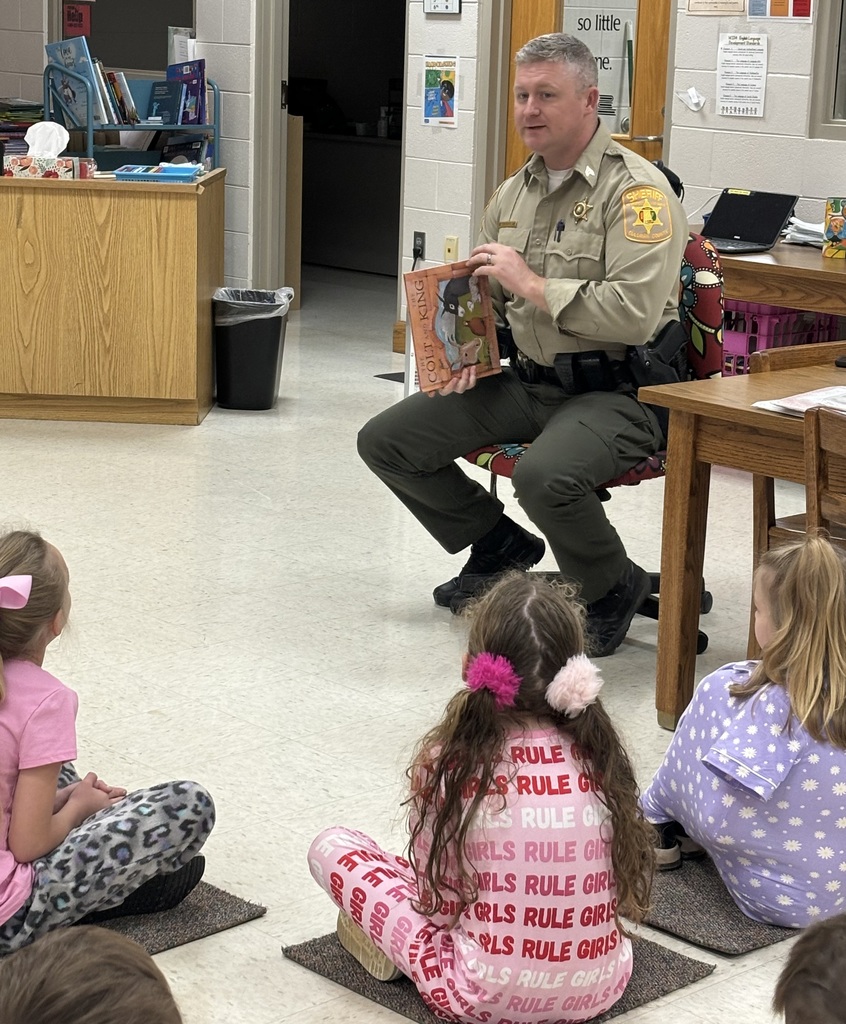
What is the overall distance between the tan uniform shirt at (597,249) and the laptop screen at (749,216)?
185 cm

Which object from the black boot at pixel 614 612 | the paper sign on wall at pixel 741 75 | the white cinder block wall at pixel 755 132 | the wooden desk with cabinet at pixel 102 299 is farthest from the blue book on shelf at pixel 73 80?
the black boot at pixel 614 612

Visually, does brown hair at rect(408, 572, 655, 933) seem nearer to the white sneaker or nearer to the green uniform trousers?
the white sneaker

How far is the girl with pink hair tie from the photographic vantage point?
6.40ft

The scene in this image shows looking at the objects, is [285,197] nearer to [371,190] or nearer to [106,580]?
[371,190]

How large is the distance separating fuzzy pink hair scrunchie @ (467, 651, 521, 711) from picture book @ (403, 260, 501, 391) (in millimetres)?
1756

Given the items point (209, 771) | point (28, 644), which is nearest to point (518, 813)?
point (28, 644)

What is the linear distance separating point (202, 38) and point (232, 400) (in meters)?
2.58

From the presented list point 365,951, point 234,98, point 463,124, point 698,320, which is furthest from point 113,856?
point 234,98

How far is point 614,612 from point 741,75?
2806 mm

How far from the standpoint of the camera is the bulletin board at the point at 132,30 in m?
9.24

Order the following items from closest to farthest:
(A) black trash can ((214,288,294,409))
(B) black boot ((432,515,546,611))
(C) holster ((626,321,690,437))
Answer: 1. (C) holster ((626,321,690,437))
2. (B) black boot ((432,515,546,611))
3. (A) black trash can ((214,288,294,409))

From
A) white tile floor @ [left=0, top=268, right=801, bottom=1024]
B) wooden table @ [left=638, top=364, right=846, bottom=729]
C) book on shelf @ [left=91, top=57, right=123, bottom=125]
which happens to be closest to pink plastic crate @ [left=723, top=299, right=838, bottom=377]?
white tile floor @ [left=0, top=268, right=801, bottom=1024]

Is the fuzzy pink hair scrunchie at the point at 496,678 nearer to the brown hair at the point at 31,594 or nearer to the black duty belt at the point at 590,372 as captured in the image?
the brown hair at the point at 31,594

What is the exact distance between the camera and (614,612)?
364 cm
